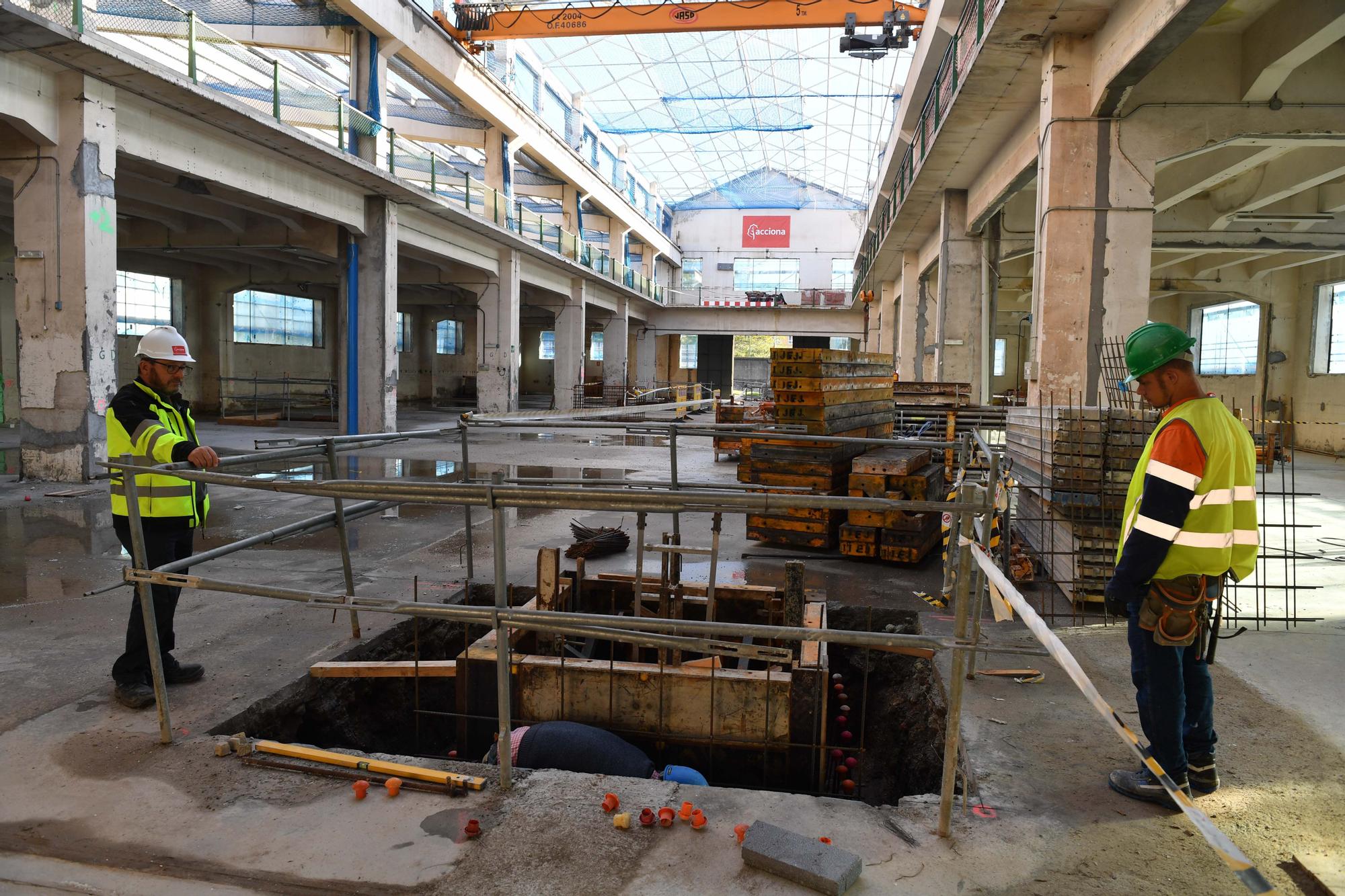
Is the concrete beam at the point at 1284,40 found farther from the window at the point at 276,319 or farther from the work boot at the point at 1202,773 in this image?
the window at the point at 276,319

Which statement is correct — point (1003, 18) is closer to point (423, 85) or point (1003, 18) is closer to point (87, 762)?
point (87, 762)

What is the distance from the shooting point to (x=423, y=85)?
22.9 m

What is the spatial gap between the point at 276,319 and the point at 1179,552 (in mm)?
33599

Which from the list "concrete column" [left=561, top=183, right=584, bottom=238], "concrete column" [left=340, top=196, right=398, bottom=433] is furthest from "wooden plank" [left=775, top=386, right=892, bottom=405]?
"concrete column" [left=561, top=183, right=584, bottom=238]

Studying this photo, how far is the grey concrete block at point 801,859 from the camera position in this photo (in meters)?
2.62

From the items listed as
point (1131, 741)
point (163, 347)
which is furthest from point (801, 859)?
point (163, 347)

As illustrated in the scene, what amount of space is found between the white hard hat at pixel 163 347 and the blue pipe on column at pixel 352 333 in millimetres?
16112

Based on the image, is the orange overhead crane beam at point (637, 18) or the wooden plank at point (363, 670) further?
the orange overhead crane beam at point (637, 18)

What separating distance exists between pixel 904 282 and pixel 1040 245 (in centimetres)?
1818

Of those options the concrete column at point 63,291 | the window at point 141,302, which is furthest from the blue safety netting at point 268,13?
the window at point 141,302

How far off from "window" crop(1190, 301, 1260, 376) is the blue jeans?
25.2 m

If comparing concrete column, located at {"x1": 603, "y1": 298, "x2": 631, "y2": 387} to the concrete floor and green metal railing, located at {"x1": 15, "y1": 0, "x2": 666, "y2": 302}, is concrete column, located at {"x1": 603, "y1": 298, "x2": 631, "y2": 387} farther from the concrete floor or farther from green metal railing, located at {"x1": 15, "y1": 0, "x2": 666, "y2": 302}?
the concrete floor

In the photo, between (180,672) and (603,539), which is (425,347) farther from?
(180,672)

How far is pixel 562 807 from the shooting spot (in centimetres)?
313
